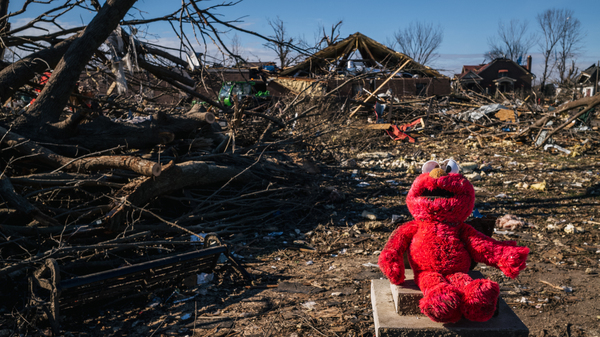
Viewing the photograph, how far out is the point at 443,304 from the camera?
1724 mm

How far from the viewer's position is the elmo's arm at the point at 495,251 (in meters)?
1.92

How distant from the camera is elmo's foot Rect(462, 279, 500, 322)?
1723 millimetres

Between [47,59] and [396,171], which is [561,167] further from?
[47,59]

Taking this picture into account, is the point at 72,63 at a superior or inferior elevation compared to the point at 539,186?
superior

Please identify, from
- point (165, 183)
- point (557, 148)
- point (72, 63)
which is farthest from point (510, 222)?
point (557, 148)

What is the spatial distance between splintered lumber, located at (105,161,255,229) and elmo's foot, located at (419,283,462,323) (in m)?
2.77

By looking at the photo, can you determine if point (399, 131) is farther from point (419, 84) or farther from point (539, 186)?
point (419, 84)

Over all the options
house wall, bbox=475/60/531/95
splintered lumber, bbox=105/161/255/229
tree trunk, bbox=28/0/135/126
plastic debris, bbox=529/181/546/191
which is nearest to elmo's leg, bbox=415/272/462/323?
splintered lumber, bbox=105/161/255/229

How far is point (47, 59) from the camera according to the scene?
4.96 meters

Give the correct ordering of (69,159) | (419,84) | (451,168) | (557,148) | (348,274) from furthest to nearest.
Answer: (419,84) → (557,148) → (69,159) → (348,274) → (451,168)

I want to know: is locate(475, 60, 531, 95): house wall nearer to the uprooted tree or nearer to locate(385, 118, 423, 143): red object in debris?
locate(385, 118, 423, 143): red object in debris

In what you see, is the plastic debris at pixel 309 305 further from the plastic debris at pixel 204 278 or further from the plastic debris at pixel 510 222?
the plastic debris at pixel 510 222

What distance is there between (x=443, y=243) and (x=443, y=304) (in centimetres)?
39

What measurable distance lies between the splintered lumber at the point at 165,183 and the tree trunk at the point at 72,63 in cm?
159
